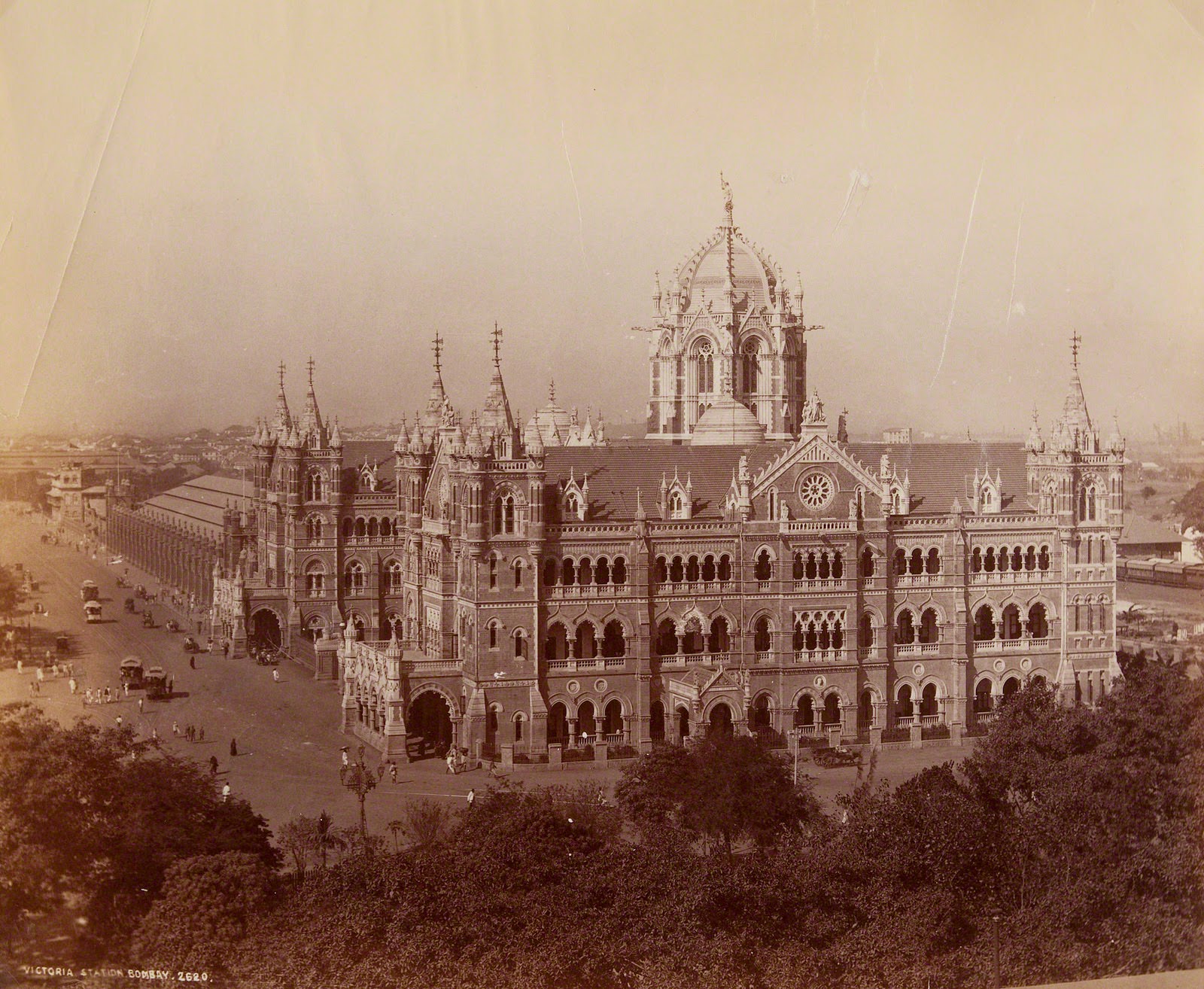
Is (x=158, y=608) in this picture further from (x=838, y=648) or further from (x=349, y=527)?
(x=838, y=648)

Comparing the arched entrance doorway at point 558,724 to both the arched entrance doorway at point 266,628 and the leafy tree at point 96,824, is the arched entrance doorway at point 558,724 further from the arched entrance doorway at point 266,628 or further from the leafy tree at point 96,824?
the arched entrance doorway at point 266,628

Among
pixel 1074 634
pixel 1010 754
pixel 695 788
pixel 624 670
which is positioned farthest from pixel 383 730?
pixel 1074 634

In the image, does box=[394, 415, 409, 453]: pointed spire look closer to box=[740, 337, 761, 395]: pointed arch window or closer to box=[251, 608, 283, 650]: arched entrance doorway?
box=[251, 608, 283, 650]: arched entrance doorway

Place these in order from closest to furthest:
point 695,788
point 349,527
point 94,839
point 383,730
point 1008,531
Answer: point 94,839
point 695,788
point 383,730
point 1008,531
point 349,527

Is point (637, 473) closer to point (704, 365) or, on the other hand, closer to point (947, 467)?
point (947, 467)

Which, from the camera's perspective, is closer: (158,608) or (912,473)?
(912,473)

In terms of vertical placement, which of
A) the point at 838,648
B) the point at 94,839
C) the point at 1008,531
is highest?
the point at 1008,531

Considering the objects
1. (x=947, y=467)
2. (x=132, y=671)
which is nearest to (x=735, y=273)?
(x=947, y=467)
